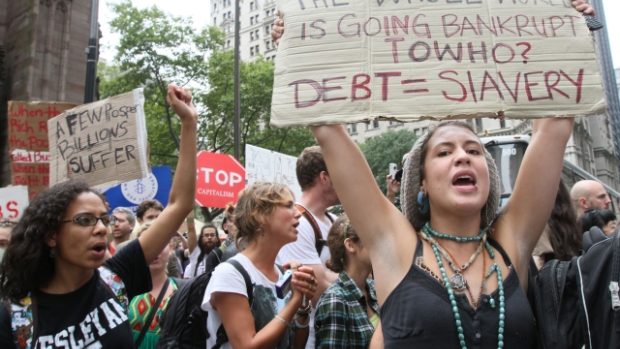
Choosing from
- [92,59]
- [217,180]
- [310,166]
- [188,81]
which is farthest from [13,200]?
[188,81]

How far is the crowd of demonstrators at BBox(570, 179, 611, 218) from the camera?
5.38 meters

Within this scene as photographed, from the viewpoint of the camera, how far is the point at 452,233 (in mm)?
2160

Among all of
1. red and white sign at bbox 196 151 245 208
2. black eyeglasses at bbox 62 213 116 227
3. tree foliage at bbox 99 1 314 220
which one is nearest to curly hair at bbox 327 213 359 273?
black eyeglasses at bbox 62 213 116 227

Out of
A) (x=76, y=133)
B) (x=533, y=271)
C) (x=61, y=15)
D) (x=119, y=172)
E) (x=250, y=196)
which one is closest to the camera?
(x=533, y=271)

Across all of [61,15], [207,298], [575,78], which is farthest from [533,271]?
[61,15]

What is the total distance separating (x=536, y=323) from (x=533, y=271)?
0.80 ft

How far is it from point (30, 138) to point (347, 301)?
5396 mm

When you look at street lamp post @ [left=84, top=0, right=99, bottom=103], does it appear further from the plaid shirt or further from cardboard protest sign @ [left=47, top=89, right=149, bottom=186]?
the plaid shirt

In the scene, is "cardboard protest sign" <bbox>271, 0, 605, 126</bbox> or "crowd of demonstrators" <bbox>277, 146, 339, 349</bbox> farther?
"crowd of demonstrators" <bbox>277, 146, 339, 349</bbox>

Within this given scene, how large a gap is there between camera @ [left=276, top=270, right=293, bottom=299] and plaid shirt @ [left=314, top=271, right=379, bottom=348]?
0.22 metres

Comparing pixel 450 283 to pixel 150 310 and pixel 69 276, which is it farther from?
pixel 150 310

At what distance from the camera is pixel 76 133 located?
4.77 meters

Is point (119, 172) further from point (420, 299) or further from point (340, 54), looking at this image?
point (420, 299)

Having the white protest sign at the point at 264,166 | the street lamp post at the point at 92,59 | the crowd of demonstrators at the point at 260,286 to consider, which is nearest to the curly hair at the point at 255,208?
the crowd of demonstrators at the point at 260,286
